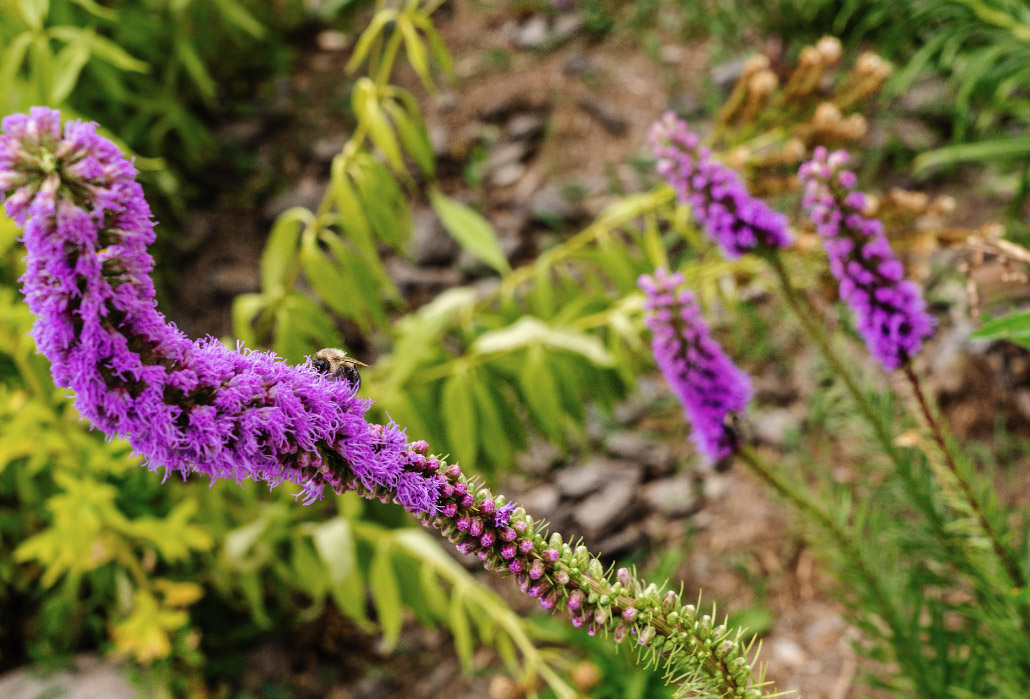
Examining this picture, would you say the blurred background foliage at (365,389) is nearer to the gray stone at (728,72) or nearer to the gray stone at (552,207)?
the gray stone at (728,72)

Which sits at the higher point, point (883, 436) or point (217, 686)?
point (217, 686)

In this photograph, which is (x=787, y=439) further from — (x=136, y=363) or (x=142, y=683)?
(x=136, y=363)

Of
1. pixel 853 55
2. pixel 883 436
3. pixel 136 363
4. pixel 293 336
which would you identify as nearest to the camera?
pixel 136 363

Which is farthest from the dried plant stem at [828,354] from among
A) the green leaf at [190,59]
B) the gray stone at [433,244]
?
the green leaf at [190,59]

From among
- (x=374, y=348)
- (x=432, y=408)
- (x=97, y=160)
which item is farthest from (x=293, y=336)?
(x=374, y=348)

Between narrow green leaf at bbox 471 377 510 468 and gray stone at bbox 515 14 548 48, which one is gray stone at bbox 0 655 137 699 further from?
gray stone at bbox 515 14 548 48

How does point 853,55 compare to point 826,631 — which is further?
point 853,55

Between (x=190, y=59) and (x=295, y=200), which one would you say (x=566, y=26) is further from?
(x=190, y=59)
